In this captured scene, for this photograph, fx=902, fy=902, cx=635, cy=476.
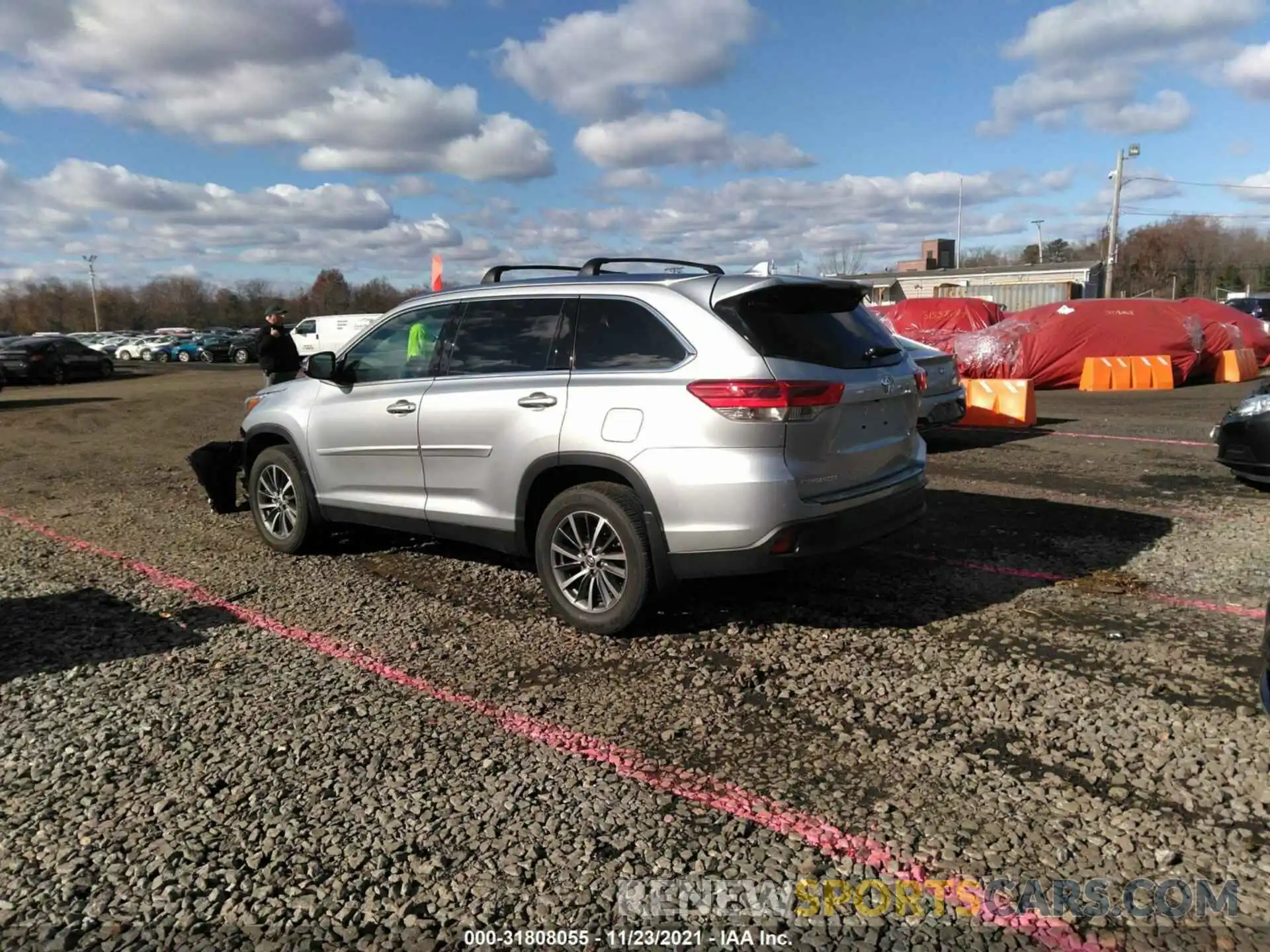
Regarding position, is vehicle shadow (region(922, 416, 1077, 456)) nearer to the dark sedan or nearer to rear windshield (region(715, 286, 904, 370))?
rear windshield (region(715, 286, 904, 370))

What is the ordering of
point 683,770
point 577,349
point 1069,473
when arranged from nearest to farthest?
1. point 683,770
2. point 577,349
3. point 1069,473

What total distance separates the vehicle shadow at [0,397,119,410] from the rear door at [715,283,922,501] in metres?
19.8

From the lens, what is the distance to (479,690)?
161 inches

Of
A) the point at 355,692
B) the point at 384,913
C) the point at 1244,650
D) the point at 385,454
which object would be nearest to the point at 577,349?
the point at 385,454

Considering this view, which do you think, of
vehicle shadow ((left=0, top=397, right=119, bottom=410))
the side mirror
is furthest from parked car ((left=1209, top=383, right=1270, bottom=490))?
vehicle shadow ((left=0, top=397, right=119, bottom=410))

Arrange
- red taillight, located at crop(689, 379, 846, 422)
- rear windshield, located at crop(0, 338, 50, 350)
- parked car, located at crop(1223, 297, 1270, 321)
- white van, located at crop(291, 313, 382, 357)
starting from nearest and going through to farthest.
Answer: red taillight, located at crop(689, 379, 846, 422) < rear windshield, located at crop(0, 338, 50, 350) < parked car, located at crop(1223, 297, 1270, 321) < white van, located at crop(291, 313, 382, 357)

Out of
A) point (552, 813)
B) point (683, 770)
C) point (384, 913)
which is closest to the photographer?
point (384, 913)

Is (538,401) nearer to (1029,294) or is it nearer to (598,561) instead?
(598,561)

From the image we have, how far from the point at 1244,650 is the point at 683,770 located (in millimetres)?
2875

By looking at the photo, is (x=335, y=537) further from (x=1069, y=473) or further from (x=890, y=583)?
(x=1069, y=473)

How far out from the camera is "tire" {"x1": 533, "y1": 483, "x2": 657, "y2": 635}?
447cm

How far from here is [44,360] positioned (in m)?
25.9

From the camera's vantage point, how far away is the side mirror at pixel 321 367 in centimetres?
599

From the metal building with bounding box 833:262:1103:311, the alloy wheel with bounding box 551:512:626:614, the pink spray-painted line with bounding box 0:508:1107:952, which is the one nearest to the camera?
the pink spray-painted line with bounding box 0:508:1107:952
